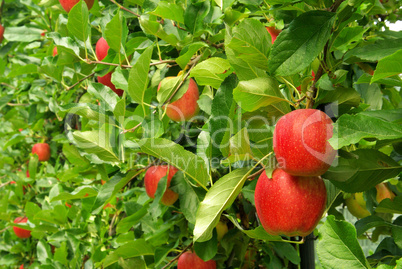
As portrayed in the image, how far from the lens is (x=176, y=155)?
676 millimetres

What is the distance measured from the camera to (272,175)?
0.60 metres

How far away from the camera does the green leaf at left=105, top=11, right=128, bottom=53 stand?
32.9 inches

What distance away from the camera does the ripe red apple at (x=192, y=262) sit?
96cm

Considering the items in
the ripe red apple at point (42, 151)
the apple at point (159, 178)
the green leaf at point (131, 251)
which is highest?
the apple at point (159, 178)

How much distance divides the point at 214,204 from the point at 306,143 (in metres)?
0.17

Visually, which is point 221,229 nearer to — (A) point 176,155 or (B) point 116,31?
Answer: (A) point 176,155

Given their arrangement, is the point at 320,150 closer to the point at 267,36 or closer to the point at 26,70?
the point at 267,36

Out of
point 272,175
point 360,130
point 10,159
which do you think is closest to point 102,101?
point 272,175

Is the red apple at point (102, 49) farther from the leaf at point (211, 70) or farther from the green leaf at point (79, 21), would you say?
the leaf at point (211, 70)

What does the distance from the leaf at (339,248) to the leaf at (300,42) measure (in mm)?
200

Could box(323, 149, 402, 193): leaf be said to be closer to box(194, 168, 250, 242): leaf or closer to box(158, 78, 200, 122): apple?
box(194, 168, 250, 242): leaf

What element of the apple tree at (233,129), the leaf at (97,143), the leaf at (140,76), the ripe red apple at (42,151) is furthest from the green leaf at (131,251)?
the ripe red apple at (42,151)

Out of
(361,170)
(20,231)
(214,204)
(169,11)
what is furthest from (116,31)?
(20,231)

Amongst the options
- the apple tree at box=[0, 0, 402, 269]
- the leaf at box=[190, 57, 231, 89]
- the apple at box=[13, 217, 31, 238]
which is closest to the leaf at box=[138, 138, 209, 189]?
the apple tree at box=[0, 0, 402, 269]
